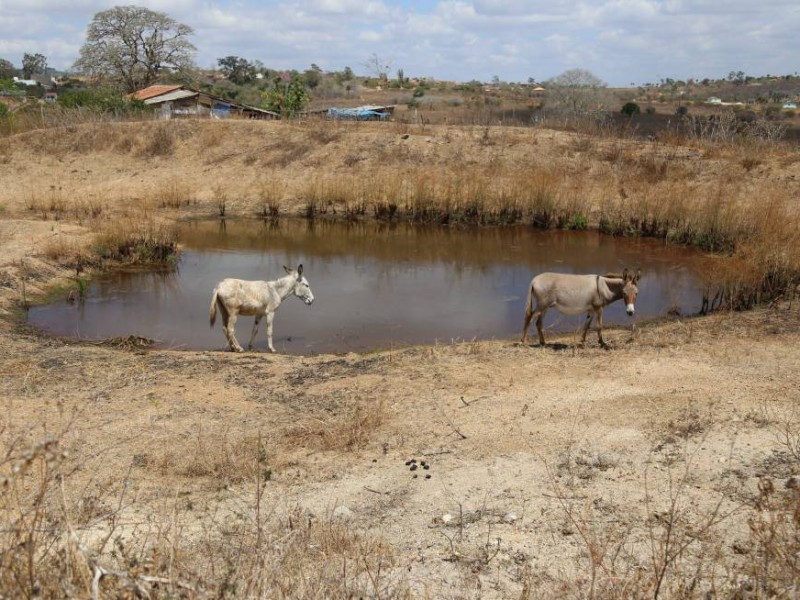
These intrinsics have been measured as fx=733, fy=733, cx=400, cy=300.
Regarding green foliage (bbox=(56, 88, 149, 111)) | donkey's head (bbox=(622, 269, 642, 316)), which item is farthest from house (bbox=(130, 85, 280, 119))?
donkey's head (bbox=(622, 269, 642, 316))

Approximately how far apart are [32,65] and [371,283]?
A: 379 ft

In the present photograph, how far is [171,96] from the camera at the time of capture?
50219 millimetres

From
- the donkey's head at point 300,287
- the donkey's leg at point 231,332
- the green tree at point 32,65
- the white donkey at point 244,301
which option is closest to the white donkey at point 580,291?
the donkey's head at point 300,287

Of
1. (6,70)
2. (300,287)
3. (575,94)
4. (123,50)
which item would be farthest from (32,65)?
(300,287)

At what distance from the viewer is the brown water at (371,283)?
13445 millimetres

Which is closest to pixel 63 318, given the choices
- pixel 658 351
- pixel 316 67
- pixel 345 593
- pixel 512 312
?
pixel 512 312

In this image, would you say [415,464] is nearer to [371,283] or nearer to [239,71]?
[371,283]

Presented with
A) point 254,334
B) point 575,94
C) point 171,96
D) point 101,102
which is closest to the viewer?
point 254,334

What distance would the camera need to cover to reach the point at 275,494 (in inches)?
254

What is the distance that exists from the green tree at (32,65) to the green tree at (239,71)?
3024cm

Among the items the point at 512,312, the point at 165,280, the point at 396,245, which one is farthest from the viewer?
the point at 396,245

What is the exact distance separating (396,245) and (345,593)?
1779 cm

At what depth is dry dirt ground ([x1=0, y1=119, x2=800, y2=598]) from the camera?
531 centimetres

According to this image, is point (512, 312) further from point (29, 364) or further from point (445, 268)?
point (29, 364)
